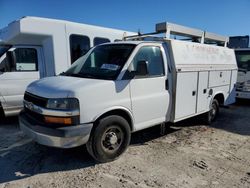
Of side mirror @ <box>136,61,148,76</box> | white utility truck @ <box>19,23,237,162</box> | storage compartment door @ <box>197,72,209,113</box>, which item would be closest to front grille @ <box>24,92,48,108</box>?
white utility truck @ <box>19,23,237,162</box>

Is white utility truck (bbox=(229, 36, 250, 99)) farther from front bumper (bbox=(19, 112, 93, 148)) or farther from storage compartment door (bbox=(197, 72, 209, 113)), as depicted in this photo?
front bumper (bbox=(19, 112, 93, 148))

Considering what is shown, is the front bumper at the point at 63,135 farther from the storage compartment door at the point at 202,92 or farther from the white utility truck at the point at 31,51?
the storage compartment door at the point at 202,92

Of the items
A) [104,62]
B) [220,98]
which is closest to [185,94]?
[104,62]

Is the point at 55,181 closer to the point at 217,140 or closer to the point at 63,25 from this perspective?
the point at 217,140

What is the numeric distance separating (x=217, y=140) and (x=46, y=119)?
12.4 ft

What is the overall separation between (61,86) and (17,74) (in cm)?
317

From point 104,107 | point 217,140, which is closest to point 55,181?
point 104,107

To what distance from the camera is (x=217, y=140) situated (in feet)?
17.4

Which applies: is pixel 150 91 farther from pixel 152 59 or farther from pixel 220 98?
pixel 220 98

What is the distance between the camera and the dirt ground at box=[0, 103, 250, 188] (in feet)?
11.5

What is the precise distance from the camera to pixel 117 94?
12.8 feet

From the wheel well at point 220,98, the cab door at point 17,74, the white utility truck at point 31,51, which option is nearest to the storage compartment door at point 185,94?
the wheel well at point 220,98

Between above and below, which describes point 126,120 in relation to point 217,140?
above

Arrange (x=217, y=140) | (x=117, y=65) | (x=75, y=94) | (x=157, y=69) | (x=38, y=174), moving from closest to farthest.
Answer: (x=75, y=94)
(x=38, y=174)
(x=117, y=65)
(x=157, y=69)
(x=217, y=140)
